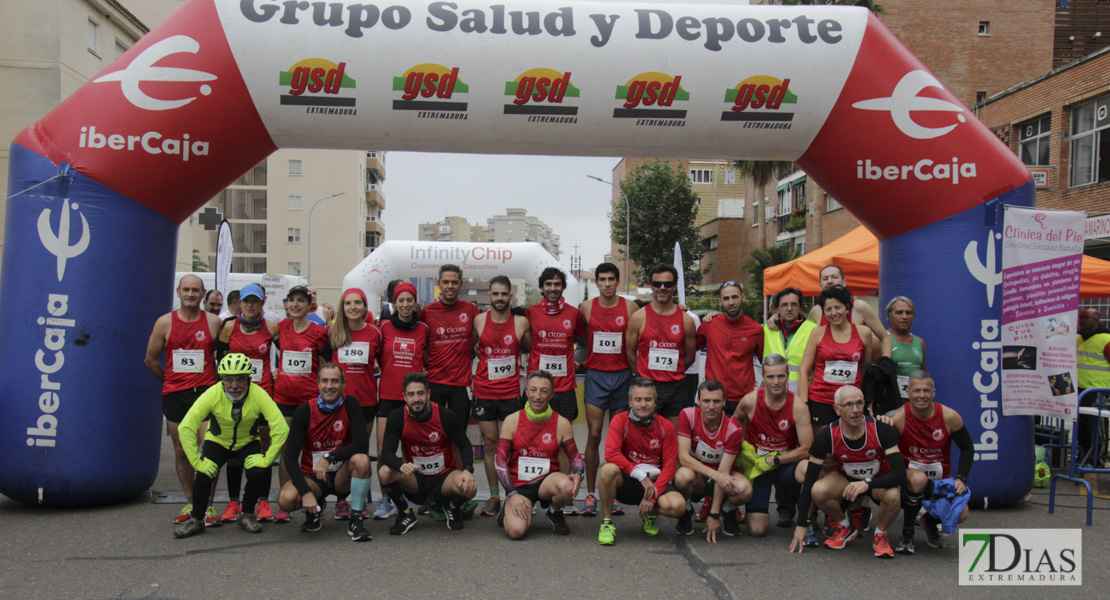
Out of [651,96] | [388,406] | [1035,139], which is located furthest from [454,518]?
[1035,139]

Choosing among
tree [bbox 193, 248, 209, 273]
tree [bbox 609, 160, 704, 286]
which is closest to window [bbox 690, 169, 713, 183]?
tree [bbox 609, 160, 704, 286]

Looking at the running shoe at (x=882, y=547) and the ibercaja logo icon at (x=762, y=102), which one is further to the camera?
the ibercaja logo icon at (x=762, y=102)

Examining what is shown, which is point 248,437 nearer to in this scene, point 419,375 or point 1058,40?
point 419,375

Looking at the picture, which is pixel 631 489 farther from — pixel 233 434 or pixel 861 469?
pixel 233 434

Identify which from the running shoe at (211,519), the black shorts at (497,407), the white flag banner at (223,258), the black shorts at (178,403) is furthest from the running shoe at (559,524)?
the white flag banner at (223,258)

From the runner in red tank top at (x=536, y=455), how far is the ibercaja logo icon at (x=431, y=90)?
2080 mm

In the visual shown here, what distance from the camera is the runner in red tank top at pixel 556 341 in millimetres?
5789

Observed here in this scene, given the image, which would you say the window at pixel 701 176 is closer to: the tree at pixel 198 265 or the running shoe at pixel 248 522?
the tree at pixel 198 265

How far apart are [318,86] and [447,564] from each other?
135 inches

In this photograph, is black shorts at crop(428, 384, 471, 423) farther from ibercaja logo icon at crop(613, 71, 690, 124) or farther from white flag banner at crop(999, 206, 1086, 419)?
white flag banner at crop(999, 206, 1086, 419)

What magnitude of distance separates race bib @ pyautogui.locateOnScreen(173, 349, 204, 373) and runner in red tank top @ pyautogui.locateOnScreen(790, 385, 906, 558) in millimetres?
4302

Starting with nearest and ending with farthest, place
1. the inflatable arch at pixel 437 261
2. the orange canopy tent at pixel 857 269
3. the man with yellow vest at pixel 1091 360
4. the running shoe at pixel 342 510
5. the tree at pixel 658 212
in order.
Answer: the running shoe at pixel 342 510, the man with yellow vest at pixel 1091 360, the orange canopy tent at pixel 857 269, the inflatable arch at pixel 437 261, the tree at pixel 658 212

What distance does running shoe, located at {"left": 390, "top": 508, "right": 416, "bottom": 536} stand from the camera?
5168 millimetres

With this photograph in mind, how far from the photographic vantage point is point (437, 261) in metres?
17.5
